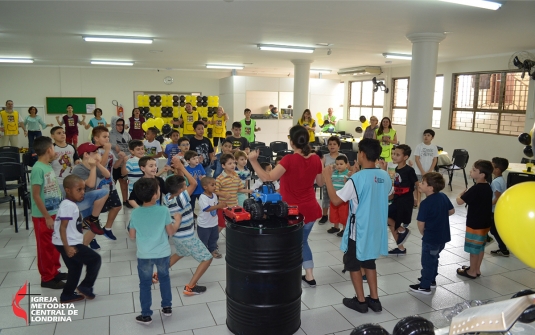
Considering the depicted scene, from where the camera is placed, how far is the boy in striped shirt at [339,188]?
565 cm

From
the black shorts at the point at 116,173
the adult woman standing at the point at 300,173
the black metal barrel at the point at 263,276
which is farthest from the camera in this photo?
the black shorts at the point at 116,173

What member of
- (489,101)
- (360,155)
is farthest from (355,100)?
(360,155)

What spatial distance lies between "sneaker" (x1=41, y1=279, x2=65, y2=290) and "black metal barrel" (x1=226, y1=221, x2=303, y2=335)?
2.04 meters

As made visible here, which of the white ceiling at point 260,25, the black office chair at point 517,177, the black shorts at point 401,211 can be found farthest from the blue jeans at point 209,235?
the black office chair at point 517,177

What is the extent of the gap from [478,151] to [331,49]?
205 inches

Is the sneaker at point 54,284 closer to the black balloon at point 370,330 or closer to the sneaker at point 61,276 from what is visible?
the sneaker at point 61,276

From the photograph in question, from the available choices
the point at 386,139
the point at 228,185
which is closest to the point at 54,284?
the point at 228,185

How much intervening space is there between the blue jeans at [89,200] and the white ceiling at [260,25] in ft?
8.83

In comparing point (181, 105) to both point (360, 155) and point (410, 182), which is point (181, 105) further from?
point (360, 155)

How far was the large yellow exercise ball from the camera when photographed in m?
1.63

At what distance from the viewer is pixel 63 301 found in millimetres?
3736

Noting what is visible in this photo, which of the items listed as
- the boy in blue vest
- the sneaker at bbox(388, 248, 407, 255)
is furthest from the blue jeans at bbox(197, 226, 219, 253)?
the sneaker at bbox(388, 248, 407, 255)

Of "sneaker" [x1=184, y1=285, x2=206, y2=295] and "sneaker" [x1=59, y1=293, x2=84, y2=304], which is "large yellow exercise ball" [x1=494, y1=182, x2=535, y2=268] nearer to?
"sneaker" [x1=184, y1=285, x2=206, y2=295]

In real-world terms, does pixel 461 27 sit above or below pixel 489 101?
above
